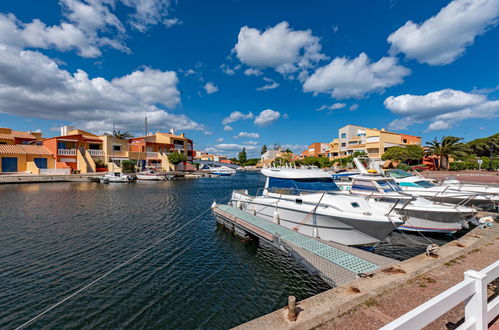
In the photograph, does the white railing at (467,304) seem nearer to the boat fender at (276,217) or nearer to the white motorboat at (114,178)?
the boat fender at (276,217)

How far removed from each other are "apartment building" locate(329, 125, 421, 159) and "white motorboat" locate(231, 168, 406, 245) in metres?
55.3

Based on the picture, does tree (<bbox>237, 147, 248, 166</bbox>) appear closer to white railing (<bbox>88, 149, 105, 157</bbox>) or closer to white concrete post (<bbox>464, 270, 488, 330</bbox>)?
white railing (<bbox>88, 149, 105, 157</bbox>)

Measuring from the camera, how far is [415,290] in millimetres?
4711

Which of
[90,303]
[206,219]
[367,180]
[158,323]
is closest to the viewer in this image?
[158,323]

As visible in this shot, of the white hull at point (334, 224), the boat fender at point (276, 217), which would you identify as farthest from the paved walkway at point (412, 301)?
the boat fender at point (276, 217)

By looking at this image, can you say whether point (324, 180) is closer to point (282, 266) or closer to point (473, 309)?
point (282, 266)

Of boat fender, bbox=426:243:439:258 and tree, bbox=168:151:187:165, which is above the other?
tree, bbox=168:151:187:165

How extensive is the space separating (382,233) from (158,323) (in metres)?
8.05

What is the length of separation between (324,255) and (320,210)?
245 cm

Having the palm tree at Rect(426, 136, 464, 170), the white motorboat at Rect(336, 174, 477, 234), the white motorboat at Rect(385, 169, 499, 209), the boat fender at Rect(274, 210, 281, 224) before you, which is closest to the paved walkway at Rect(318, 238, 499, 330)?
the white motorboat at Rect(336, 174, 477, 234)

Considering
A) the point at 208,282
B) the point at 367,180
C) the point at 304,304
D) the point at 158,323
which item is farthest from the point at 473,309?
the point at 367,180

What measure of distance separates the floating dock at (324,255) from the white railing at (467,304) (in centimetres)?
268

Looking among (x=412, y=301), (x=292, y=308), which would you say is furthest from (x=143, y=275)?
(x=412, y=301)

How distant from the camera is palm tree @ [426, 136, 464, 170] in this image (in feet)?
148
